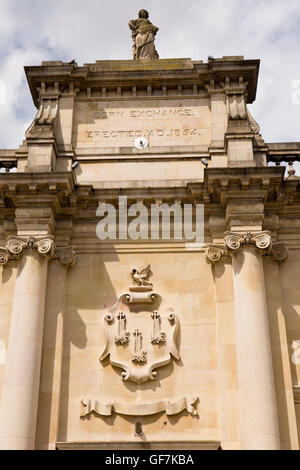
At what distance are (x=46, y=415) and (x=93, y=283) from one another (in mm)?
3602

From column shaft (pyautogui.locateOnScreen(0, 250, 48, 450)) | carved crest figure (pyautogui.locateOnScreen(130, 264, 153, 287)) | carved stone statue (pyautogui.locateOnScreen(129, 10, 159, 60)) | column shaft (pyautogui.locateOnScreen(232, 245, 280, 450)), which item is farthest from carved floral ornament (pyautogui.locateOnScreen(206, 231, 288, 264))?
carved stone statue (pyautogui.locateOnScreen(129, 10, 159, 60))

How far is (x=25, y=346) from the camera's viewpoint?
1555cm

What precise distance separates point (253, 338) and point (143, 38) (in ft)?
37.2

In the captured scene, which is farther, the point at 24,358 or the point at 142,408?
the point at 142,408

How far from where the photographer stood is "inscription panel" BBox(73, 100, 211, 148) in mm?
19266

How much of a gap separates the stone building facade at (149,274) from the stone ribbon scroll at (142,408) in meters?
0.03

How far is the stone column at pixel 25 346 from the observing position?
48.4 ft

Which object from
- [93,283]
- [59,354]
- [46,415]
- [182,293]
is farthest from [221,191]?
[46,415]

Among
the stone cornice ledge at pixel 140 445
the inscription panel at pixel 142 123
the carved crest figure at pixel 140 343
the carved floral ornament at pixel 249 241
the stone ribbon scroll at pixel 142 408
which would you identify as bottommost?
the stone cornice ledge at pixel 140 445

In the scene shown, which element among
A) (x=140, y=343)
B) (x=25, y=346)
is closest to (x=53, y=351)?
(x=25, y=346)

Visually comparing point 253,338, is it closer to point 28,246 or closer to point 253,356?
point 253,356

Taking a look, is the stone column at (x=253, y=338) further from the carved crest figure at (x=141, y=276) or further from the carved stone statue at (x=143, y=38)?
the carved stone statue at (x=143, y=38)

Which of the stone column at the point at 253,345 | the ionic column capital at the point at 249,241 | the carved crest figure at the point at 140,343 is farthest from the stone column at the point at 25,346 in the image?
the stone column at the point at 253,345

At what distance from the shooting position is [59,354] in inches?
636
